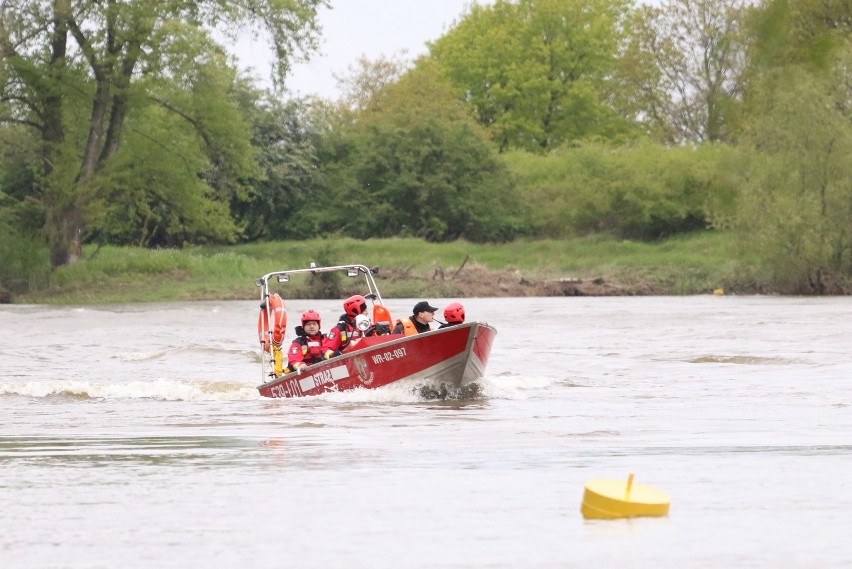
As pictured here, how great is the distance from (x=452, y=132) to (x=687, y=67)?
17834 mm

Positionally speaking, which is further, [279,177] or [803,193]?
[279,177]

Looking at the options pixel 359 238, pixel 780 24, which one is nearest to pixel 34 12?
pixel 359 238

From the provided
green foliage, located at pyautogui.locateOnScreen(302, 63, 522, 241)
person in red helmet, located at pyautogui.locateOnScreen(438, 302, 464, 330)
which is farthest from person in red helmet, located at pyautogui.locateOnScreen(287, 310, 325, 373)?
green foliage, located at pyautogui.locateOnScreen(302, 63, 522, 241)

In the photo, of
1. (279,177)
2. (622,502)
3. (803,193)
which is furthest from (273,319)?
(279,177)

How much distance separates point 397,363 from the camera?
20562 millimetres

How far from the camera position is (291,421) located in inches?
723

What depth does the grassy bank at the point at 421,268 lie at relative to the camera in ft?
187

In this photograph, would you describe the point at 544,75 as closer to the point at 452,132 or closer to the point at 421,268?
the point at 452,132

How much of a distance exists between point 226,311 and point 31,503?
38.2 m

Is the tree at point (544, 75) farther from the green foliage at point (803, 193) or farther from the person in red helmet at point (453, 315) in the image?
the person in red helmet at point (453, 315)

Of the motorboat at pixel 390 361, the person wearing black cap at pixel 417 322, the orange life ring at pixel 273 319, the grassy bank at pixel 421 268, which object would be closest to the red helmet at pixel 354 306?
the motorboat at pixel 390 361

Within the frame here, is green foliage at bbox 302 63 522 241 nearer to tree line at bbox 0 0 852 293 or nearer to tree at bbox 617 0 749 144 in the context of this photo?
tree line at bbox 0 0 852 293

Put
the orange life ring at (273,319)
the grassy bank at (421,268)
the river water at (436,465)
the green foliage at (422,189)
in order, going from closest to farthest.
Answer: the river water at (436,465), the orange life ring at (273,319), the grassy bank at (421,268), the green foliage at (422,189)

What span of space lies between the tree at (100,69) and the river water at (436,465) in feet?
82.8
